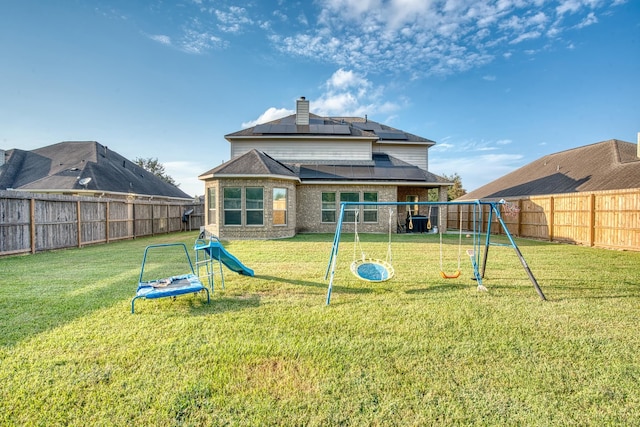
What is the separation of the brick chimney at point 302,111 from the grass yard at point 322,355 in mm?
17386

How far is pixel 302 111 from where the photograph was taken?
70.1ft

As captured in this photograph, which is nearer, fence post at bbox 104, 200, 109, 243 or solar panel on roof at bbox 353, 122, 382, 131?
fence post at bbox 104, 200, 109, 243

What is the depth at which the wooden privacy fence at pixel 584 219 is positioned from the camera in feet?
35.9

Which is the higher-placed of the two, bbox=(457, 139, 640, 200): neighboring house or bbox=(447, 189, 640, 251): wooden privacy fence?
bbox=(457, 139, 640, 200): neighboring house

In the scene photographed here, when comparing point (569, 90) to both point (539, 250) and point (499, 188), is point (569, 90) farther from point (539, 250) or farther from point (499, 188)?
point (539, 250)

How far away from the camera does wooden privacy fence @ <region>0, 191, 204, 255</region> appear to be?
9.41 m

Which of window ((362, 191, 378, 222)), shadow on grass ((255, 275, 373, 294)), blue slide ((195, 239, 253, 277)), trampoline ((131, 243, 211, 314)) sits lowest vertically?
shadow on grass ((255, 275, 373, 294))

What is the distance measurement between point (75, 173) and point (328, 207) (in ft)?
60.8

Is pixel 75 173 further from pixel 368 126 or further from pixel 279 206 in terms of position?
pixel 368 126

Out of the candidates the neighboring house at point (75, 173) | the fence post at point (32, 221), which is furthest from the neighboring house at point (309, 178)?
the neighboring house at point (75, 173)

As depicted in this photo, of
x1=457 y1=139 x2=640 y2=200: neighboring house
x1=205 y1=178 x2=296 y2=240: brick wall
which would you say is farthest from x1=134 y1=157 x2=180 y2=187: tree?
x1=457 y1=139 x2=640 y2=200: neighboring house

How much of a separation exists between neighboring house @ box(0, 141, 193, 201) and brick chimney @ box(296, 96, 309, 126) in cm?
1438

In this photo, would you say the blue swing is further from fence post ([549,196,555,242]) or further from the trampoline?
fence post ([549,196,555,242])

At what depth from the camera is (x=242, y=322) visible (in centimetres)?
411
